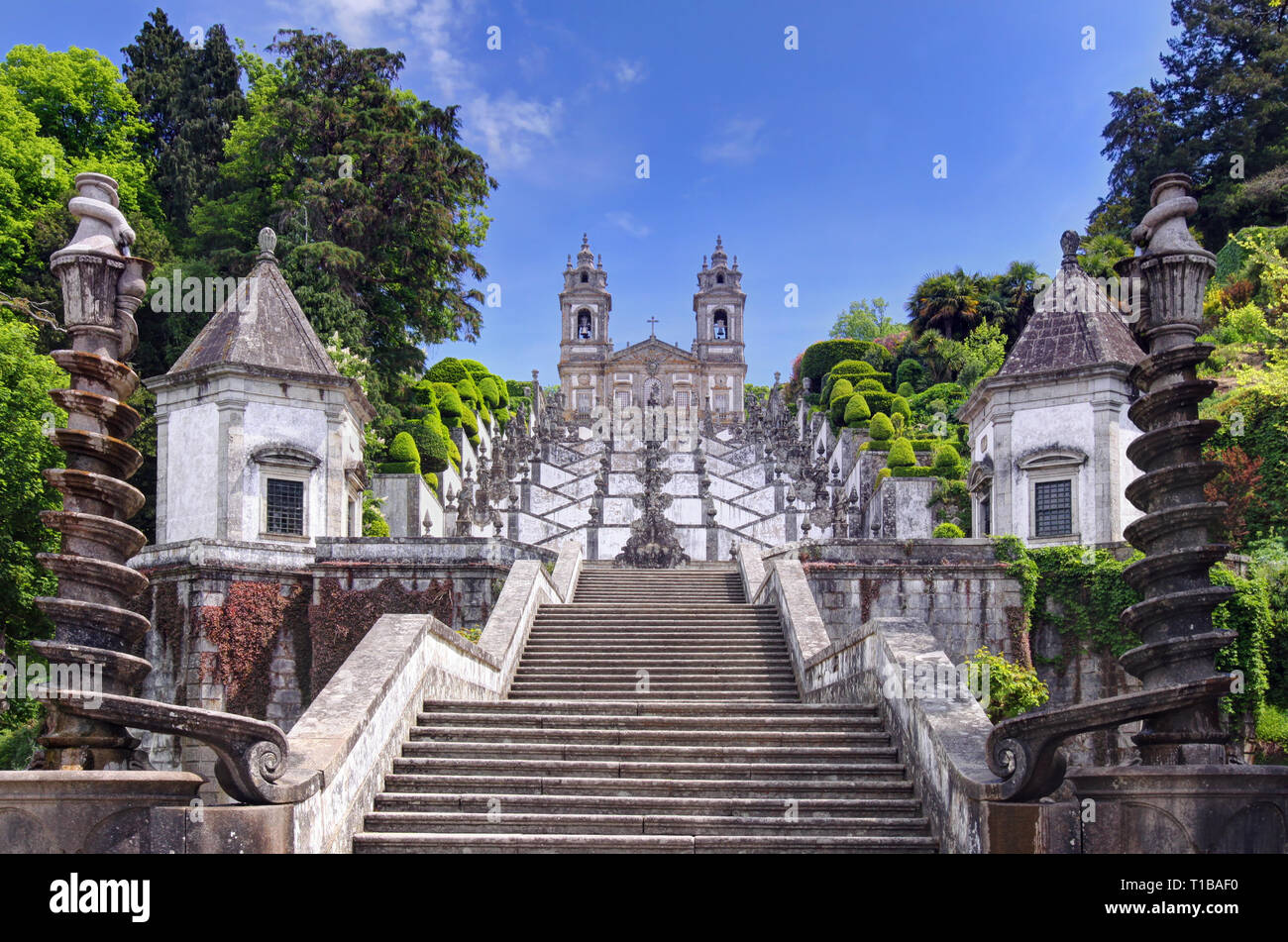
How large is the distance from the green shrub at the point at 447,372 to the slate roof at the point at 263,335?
23.0m

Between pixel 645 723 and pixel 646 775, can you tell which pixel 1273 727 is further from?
pixel 646 775

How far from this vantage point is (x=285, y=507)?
23.4 metres

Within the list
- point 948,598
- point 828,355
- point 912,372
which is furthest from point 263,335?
point 828,355

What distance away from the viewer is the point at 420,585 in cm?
2184

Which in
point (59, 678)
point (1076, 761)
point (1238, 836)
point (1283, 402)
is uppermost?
point (1283, 402)

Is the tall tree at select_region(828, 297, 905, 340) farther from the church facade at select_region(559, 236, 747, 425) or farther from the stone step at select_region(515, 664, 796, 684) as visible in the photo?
the stone step at select_region(515, 664, 796, 684)

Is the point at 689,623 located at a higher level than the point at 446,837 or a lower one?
higher

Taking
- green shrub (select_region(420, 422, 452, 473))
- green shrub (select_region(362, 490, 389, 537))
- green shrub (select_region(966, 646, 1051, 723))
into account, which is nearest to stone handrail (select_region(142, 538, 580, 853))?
green shrub (select_region(966, 646, 1051, 723))

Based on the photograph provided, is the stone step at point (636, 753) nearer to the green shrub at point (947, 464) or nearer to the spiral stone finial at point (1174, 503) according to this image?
the spiral stone finial at point (1174, 503)

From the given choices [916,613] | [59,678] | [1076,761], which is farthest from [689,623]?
[59,678]

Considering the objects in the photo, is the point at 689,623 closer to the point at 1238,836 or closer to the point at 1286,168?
the point at 1238,836

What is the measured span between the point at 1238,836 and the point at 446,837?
235 inches

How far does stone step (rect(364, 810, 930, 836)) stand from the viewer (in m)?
9.62

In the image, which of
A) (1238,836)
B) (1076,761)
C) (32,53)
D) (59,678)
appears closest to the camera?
(1238,836)
